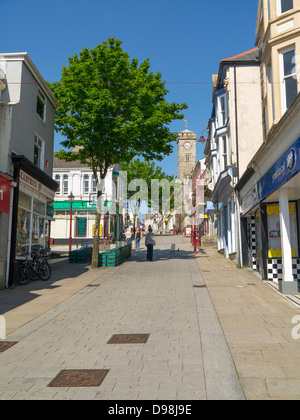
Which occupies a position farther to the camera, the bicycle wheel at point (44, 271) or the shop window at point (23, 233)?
the bicycle wheel at point (44, 271)

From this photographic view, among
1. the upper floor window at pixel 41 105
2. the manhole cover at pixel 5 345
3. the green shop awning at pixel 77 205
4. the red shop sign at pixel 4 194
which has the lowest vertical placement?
the manhole cover at pixel 5 345

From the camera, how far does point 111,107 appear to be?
54.3ft

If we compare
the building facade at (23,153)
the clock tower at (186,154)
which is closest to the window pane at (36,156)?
the building facade at (23,153)

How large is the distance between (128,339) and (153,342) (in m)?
0.50

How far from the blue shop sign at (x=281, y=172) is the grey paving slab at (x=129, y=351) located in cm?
365

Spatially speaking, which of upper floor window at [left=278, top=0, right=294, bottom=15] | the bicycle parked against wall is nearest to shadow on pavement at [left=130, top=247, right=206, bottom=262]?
the bicycle parked against wall

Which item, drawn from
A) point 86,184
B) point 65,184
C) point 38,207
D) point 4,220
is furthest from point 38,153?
point 65,184

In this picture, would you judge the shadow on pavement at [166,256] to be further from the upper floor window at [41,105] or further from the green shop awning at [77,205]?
the green shop awning at [77,205]

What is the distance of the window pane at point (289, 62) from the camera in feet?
39.0

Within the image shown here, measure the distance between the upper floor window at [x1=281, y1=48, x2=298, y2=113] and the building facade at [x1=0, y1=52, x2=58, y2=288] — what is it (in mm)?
9259

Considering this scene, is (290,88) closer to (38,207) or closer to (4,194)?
(4,194)

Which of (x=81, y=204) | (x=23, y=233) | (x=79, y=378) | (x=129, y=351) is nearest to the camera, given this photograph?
(x=79, y=378)

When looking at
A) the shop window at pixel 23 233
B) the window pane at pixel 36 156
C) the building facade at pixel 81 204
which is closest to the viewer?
the shop window at pixel 23 233

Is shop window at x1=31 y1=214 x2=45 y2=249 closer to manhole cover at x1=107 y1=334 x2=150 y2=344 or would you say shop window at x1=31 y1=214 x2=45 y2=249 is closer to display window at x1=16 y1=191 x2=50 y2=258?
display window at x1=16 y1=191 x2=50 y2=258
